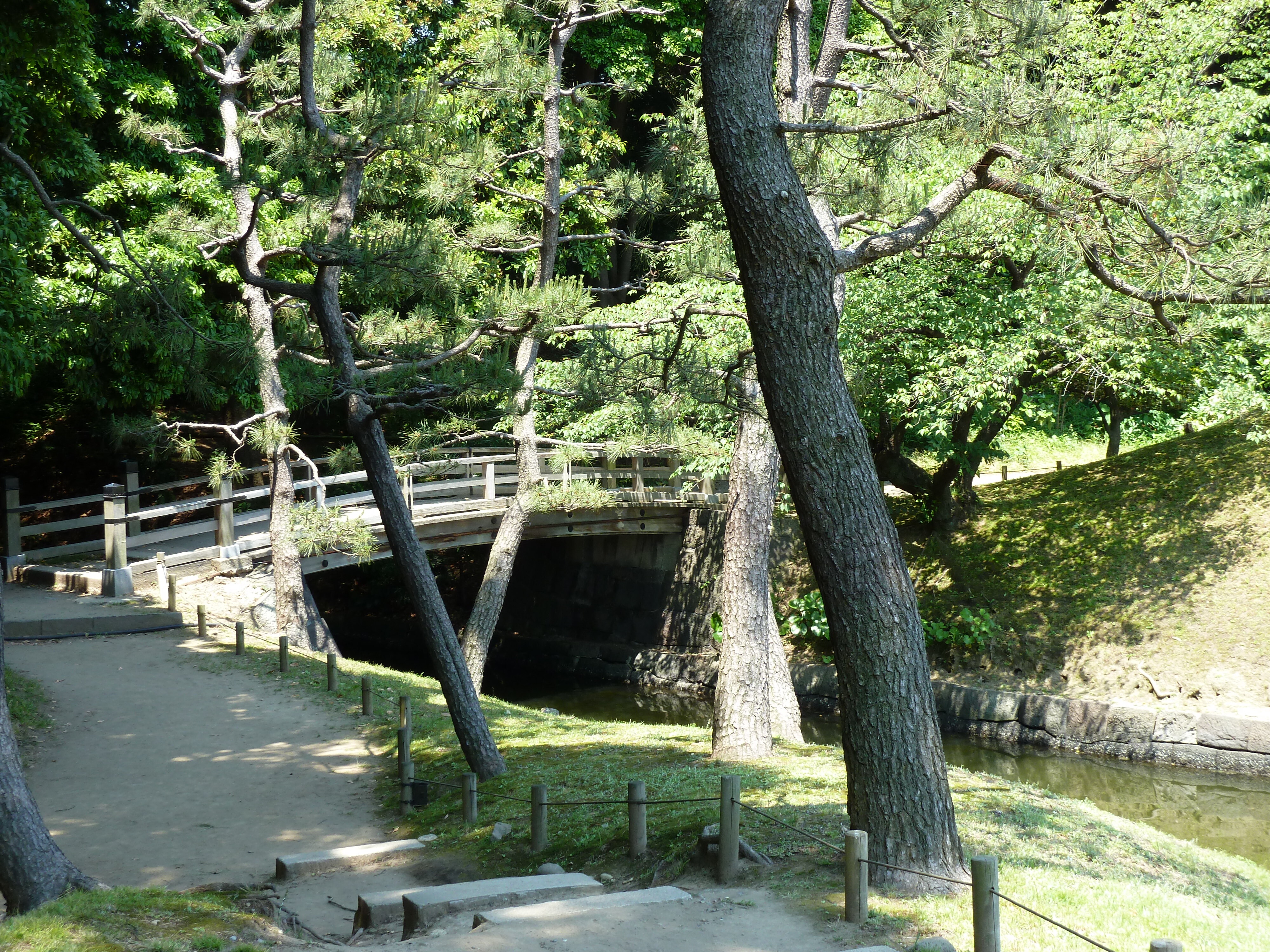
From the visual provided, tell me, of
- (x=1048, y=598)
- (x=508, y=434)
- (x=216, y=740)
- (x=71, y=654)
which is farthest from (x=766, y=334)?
(x=1048, y=598)

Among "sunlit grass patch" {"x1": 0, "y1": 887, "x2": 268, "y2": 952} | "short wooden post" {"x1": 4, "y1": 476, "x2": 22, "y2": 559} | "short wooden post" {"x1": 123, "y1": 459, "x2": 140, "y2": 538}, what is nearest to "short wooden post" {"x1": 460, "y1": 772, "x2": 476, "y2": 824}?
"sunlit grass patch" {"x1": 0, "y1": 887, "x2": 268, "y2": 952}

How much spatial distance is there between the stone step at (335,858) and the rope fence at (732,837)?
0.69 meters

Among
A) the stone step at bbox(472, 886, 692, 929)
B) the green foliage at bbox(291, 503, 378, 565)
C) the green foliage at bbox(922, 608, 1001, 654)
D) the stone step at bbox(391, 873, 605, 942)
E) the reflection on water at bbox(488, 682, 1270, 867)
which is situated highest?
the green foliage at bbox(291, 503, 378, 565)

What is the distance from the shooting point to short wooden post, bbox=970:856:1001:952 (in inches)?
151

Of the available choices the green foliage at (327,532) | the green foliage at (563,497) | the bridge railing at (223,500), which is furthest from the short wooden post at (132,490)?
the green foliage at (563,497)

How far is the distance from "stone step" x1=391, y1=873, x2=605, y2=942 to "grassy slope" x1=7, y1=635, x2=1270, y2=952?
0.55m

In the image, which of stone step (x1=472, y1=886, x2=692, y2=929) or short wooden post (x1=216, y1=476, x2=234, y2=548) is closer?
stone step (x1=472, y1=886, x2=692, y2=929)

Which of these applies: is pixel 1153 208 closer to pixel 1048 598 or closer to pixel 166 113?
pixel 1048 598

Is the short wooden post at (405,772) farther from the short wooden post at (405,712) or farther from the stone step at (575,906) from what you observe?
the stone step at (575,906)

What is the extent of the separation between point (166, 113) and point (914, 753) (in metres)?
15.1

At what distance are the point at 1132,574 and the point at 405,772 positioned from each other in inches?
480

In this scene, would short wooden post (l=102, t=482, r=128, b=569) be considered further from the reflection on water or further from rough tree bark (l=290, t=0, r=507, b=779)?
the reflection on water

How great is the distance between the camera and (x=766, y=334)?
5.36m

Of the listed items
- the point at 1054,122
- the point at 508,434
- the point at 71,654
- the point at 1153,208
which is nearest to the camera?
the point at 1054,122
